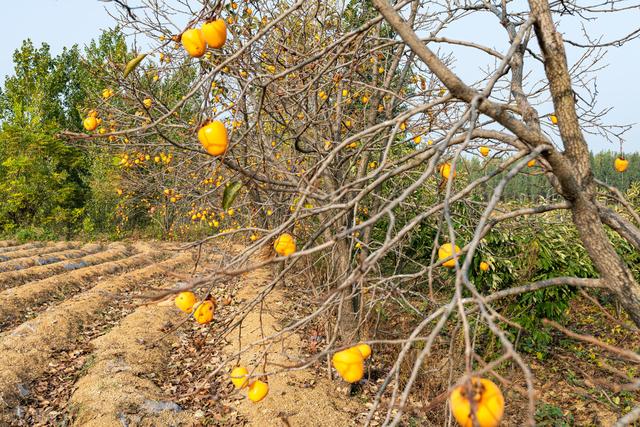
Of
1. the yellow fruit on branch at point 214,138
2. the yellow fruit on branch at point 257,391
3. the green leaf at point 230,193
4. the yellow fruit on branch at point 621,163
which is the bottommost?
the yellow fruit on branch at point 257,391

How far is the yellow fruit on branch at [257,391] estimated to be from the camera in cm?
147

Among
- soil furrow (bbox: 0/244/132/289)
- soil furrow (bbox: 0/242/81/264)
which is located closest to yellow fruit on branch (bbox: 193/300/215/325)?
soil furrow (bbox: 0/244/132/289)

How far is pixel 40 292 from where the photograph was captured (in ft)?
23.4

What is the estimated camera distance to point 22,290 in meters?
7.02

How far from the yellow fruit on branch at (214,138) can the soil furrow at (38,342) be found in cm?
246

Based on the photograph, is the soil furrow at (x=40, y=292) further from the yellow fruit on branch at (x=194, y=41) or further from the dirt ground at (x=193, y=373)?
the yellow fruit on branch at (x=194, y=41)

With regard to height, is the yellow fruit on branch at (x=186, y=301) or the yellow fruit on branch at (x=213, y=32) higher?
the yellow fruit on branch at (x=213, y=32)

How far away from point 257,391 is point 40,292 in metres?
7.19

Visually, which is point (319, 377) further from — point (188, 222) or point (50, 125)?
point (50, 125)

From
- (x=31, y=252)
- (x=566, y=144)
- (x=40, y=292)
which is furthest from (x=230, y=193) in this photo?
(x=31, y=252)

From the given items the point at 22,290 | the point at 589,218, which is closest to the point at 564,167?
the point at 589,218

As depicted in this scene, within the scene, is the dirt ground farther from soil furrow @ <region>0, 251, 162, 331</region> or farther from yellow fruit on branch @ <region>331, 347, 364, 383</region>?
yellow fruit on branch @ <region>331, 347, 364, 383</region>

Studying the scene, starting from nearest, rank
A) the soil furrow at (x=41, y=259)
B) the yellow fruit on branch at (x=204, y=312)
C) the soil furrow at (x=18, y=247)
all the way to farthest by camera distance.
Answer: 1. the yellow fruit on branch at (x=204, y=312)
2. the soil furrow at (x=41, y=259)
3. the soil furrow at (x=18, y=247)

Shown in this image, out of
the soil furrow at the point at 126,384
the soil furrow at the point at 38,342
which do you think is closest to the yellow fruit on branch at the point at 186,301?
the soil furrow at the point at 126,384
